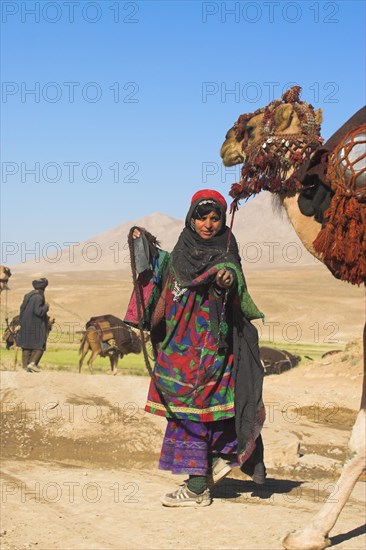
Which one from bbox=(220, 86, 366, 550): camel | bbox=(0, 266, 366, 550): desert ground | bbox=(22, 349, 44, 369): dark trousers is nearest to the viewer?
bbox=(220, 86, 366, 550): camel

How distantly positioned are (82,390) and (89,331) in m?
7.53

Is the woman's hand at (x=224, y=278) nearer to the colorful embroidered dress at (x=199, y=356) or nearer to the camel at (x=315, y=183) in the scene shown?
the colorful embroidered dress at (x=199, y=356)

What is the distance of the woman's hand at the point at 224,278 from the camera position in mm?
4996

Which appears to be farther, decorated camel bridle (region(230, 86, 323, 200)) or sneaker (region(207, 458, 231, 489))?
sneaker (region(207, 458, 231, 489))

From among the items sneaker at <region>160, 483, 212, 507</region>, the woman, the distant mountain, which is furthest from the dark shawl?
the distant mountain

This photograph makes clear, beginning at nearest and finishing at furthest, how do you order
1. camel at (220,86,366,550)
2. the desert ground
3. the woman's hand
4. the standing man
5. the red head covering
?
camel at (220,86,366,550)
the desert ground
the woman's hand
the red head covering
the standing man

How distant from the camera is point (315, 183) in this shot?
180 inches

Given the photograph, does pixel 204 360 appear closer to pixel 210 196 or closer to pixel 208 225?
pixel 208 225

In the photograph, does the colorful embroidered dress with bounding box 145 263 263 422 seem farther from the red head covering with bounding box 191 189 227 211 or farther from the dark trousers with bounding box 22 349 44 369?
the dark trousers with bounding box 22 349 44 369

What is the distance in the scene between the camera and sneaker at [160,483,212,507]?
5305 mm

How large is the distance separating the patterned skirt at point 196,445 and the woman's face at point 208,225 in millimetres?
1301

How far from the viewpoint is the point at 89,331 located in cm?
1702

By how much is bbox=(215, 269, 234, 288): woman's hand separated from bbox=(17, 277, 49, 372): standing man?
907cm

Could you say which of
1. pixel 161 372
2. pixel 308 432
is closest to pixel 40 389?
pixel 308 432
